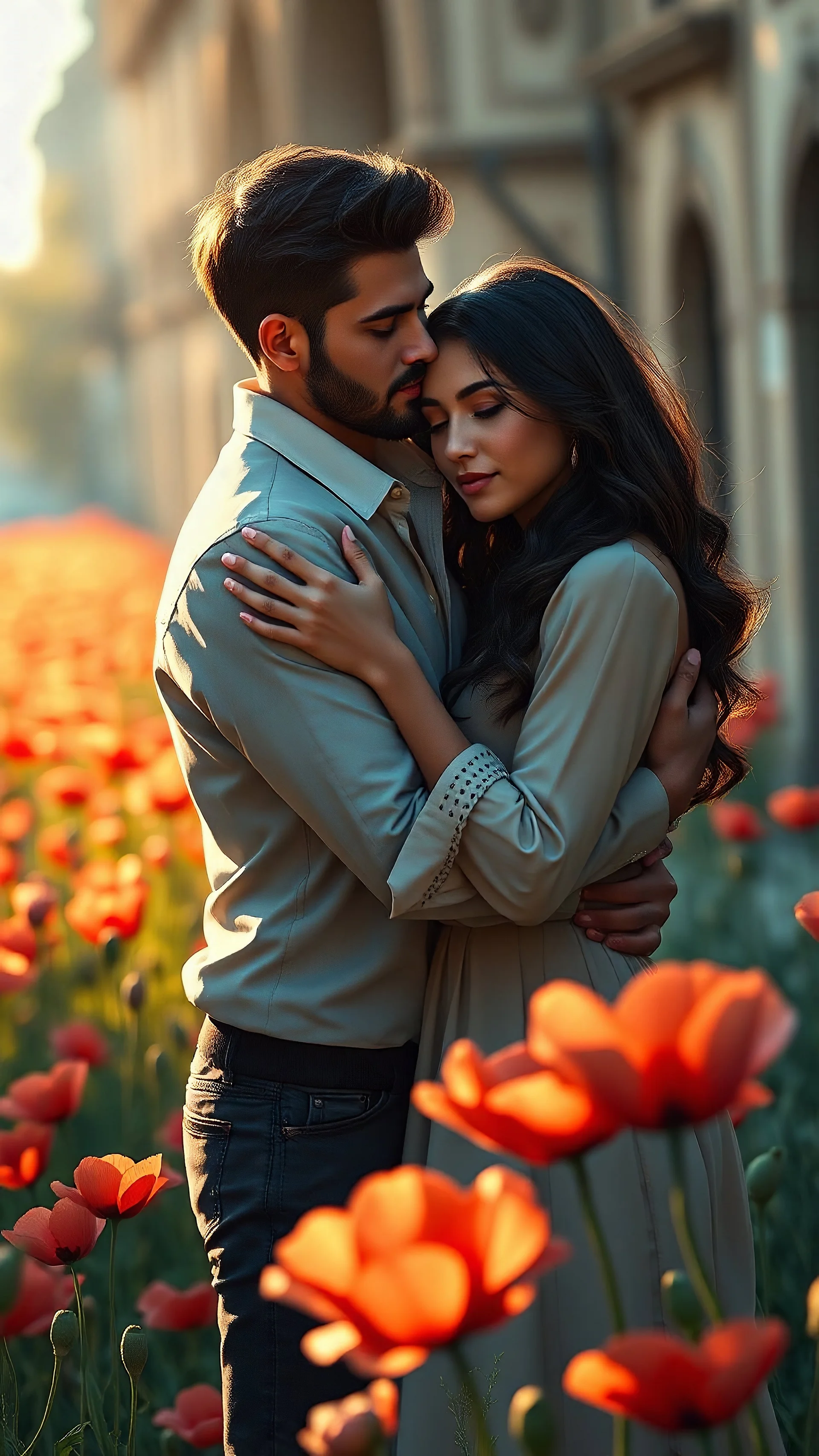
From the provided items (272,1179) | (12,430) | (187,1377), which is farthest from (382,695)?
(12,430)

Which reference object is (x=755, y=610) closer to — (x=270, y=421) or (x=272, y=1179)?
(x=270, y=421)

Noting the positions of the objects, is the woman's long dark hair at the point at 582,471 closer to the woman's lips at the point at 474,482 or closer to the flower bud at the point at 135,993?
the woman's lips at the point at 474,482

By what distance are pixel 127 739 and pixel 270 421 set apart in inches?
115

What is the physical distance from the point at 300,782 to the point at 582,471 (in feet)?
2.33

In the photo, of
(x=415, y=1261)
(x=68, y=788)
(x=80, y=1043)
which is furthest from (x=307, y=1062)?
(x=68, y=788)

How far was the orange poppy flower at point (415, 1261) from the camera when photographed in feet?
3.53

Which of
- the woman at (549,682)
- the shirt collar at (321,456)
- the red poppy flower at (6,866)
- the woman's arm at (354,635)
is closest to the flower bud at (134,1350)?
the woman at (549,682)

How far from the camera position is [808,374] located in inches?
324

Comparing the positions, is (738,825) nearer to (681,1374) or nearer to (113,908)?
(113,908)

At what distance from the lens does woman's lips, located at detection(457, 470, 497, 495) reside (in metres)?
2.44

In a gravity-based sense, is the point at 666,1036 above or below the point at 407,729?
above

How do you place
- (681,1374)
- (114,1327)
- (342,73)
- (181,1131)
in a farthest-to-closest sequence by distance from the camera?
(342,73)
(181,1131)
(114,1327)
(681,1374)

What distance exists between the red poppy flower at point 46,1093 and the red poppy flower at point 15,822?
2.23m

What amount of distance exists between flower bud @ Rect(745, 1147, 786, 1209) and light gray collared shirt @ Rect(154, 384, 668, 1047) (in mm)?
423
